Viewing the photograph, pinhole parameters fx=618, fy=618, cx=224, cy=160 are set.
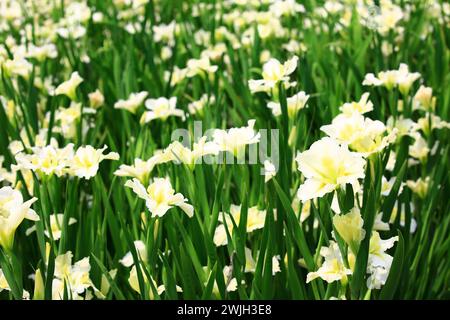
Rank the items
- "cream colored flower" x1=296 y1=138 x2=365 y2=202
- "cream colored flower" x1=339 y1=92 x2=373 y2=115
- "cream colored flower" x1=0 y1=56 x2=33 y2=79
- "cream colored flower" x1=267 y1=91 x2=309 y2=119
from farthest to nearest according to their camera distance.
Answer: "cream colored flower" x1=0 y1=56 x2=33 y2=79 < "cream colored flower" x1=267 y1=91 x2=309 y2=119 < "cream colored flower" x1=339 y1=92 x2=373 y2=115 < "cream colored flower" x1=296 y1=138 x2=365 y2=202

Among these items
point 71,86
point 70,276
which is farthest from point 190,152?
point 71,86

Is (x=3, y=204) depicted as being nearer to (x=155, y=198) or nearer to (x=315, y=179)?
(x=155, y=198)

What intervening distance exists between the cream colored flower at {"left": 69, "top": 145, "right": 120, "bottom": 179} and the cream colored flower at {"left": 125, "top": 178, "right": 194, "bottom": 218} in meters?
0.18

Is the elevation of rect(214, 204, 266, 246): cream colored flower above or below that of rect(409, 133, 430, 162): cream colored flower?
below

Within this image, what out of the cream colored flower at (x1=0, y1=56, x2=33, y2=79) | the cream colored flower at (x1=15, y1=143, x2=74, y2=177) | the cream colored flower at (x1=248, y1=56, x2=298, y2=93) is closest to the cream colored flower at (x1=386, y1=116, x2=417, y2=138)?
the cream colored flower at (x1=248, y1=56, x2=298, y2=93)

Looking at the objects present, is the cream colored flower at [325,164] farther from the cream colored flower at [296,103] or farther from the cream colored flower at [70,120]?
the cream colored flower at [70,120]

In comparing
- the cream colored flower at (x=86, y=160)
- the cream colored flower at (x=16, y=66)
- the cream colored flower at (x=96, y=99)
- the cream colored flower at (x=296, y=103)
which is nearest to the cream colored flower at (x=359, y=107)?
the cream colored flower at (x=296, y=103)

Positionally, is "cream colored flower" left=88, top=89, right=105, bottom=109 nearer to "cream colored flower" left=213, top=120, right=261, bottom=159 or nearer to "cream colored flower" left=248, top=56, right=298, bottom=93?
"cream colored flower" left=248, top=56, right=298, bottom=93

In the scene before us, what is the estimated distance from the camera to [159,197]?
1044 mm

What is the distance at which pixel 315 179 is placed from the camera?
933 millimetres

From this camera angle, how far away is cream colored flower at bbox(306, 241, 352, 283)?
38.5 inches

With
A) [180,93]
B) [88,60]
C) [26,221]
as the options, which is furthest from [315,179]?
[88,60]

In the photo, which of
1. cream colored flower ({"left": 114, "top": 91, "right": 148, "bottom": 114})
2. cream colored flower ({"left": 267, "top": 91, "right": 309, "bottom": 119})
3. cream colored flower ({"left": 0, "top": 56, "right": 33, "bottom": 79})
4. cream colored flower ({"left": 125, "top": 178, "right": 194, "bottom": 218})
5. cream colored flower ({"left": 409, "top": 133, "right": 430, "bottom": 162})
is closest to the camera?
cream colored flower ({"left": 125, "top": 178, "right": 194, "bottom": 218})

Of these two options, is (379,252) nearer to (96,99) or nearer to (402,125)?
(402,125)
